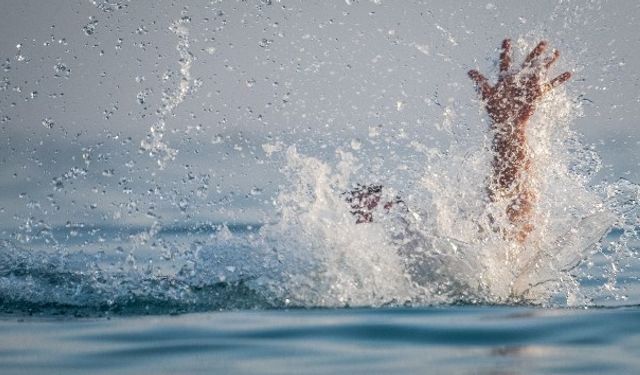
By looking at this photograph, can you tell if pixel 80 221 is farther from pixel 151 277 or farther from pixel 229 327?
pixel 229 327

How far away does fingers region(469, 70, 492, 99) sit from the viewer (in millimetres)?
7938

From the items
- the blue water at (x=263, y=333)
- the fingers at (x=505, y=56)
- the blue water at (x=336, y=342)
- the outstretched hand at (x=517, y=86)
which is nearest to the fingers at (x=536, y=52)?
the outstretched hand at (x=517, y=86)

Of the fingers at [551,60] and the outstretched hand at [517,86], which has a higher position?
the fingers at [551,60]

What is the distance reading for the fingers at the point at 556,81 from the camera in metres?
7.83

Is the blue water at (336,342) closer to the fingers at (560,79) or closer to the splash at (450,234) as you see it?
the splash at (450,234)

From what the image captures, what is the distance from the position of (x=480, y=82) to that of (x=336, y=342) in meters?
3.42

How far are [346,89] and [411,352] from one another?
22.1 meters

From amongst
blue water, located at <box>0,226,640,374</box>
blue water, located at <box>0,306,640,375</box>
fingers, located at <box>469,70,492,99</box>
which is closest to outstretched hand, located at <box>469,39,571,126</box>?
fingers, located at <box>469,70,492,99</box>

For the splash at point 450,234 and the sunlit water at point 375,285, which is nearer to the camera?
the sunlit water at point 375,285

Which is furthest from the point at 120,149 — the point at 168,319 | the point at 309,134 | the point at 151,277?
the point at 168,319

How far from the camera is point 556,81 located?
25.9ft

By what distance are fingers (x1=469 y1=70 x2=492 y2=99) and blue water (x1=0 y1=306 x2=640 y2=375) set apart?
88.2 inches

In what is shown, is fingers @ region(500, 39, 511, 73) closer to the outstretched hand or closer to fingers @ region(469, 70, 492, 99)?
the outstretched hand

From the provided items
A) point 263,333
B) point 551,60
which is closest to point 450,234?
point 551,60
